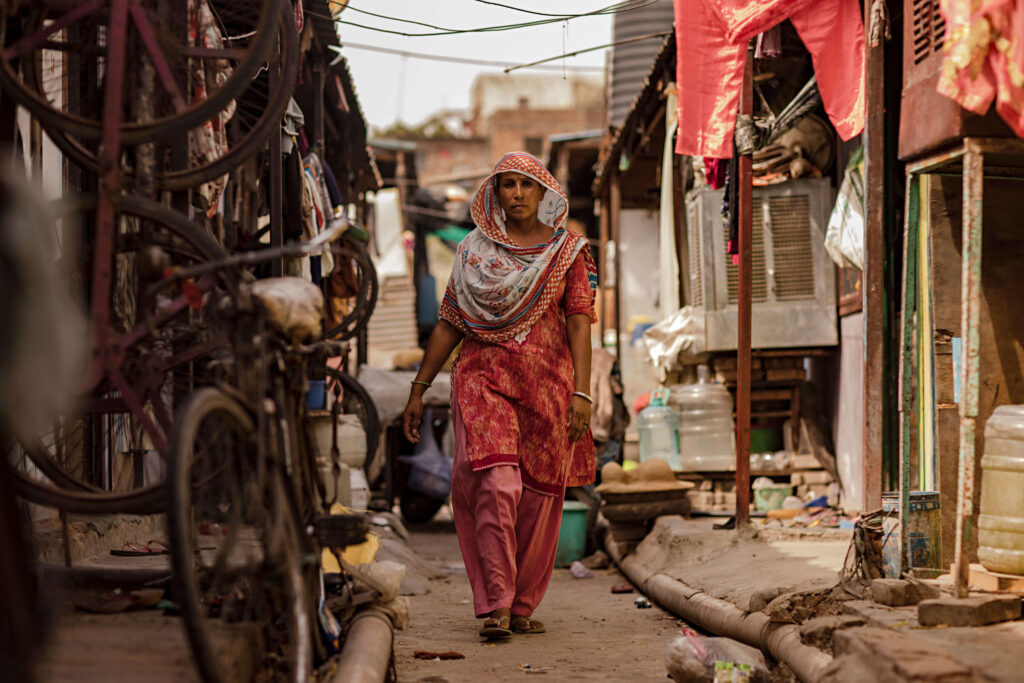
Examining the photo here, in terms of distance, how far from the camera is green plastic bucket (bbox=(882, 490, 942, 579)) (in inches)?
195

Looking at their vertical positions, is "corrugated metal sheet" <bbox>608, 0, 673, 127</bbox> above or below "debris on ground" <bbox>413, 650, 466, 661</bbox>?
above

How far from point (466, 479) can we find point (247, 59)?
2.54m

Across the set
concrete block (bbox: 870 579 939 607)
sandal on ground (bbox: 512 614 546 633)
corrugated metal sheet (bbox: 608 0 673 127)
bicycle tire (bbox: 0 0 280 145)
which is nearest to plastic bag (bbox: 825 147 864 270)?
sandal on ground (bbox: 512 614 546 633)

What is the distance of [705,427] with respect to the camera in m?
10.9

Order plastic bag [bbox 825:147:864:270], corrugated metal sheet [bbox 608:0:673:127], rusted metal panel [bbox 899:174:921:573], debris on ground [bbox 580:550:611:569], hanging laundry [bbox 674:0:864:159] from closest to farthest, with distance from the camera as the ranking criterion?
1. rusted metal panel [bbox 899:174:921:573]
2. hanging laundry [bbox 674:0:864:159]
3. plastic bag [bbox 825:147:864:270]
4. debris on ground [bbox 580:550:611:569]
5. corrugated metal sheet [bbox 608:0:673:127]

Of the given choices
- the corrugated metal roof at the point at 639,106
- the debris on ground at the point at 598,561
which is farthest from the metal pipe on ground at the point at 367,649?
the corrugated metal roof at the point at 639,106

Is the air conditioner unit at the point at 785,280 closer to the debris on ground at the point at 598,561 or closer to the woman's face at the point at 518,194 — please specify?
the debris on ground at the point at 598,561

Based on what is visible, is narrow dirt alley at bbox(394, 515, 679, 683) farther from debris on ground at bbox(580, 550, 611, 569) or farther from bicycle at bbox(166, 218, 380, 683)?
bicycle at bbox(166, 218, 380, 683)

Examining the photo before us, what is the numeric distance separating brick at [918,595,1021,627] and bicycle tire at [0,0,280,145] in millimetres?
2811

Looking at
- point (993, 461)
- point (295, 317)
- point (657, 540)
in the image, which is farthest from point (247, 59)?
point (657, 540)

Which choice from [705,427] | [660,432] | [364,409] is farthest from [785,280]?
[364,409]

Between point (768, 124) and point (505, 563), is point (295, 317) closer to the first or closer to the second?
point (505, 563)

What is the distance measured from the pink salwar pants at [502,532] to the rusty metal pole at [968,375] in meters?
2.01

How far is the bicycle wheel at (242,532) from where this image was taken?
9.85ft
